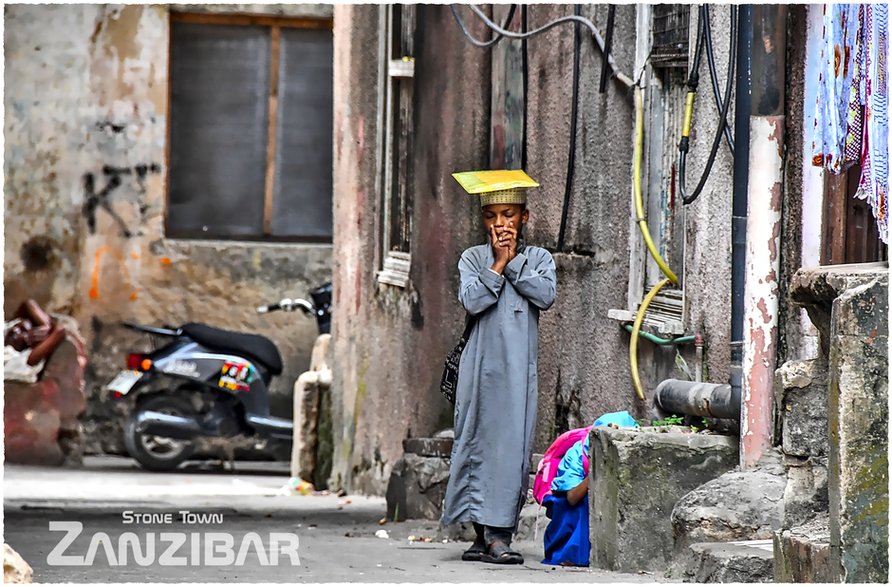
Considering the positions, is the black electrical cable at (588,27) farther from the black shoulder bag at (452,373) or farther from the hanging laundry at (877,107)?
the hanging laundry at (877,107)

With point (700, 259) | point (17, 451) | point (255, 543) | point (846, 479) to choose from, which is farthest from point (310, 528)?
point (17, 451)

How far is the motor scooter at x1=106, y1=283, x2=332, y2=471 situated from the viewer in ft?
45.8

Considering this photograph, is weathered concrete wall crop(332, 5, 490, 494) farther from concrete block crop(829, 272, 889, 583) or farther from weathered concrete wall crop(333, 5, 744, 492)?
concrete block crop(829, 272, 889, 583)

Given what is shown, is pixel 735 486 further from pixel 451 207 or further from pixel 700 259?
pixel 451 207

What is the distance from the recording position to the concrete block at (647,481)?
6848 mm

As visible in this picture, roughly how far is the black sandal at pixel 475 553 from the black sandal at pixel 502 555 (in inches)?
2.9

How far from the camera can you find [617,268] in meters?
8.70

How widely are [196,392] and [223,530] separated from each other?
18.0 ft

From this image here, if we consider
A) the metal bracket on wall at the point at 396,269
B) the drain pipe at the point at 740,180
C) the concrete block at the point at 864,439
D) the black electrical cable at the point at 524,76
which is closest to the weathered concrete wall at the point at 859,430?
the concrete block at the point at 864,439

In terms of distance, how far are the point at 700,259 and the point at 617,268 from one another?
1076mm

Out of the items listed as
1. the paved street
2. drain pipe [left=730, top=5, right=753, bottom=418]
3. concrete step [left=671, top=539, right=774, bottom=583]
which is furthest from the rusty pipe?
the paved street

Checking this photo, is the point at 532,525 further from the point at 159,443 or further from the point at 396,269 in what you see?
the point at 159,443

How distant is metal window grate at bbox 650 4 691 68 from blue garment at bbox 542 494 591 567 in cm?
230

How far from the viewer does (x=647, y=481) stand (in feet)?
22.6
